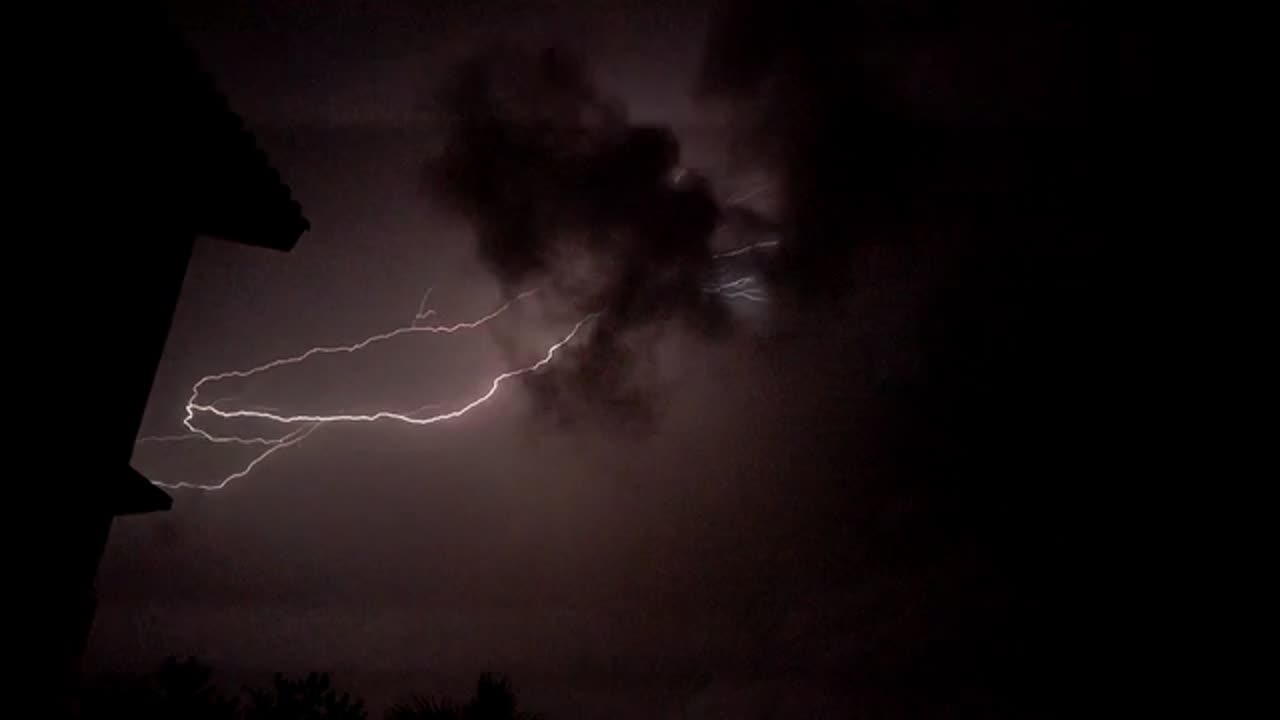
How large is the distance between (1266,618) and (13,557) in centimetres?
1821

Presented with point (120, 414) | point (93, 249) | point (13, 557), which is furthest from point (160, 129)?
point (13, 557)

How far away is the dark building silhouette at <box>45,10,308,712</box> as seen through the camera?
269 cm

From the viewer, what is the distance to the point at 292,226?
348 cm

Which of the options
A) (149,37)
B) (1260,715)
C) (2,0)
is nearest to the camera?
(2,0)

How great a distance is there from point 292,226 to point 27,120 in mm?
1051

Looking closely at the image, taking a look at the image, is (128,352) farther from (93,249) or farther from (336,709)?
(336,709)

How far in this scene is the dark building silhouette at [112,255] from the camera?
2.69m

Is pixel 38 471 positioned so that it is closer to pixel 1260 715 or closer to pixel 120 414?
pixel 120 414

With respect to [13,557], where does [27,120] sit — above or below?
above

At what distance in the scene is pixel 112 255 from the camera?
9.67ft

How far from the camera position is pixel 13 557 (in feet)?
8.13

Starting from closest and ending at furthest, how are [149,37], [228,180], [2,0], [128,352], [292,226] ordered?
[2,0]
[149,37]
[128,352]
[228,180]
[292,226]

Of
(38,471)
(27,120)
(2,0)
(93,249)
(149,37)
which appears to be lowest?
(38,471)

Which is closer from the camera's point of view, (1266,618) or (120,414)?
(120,414)
